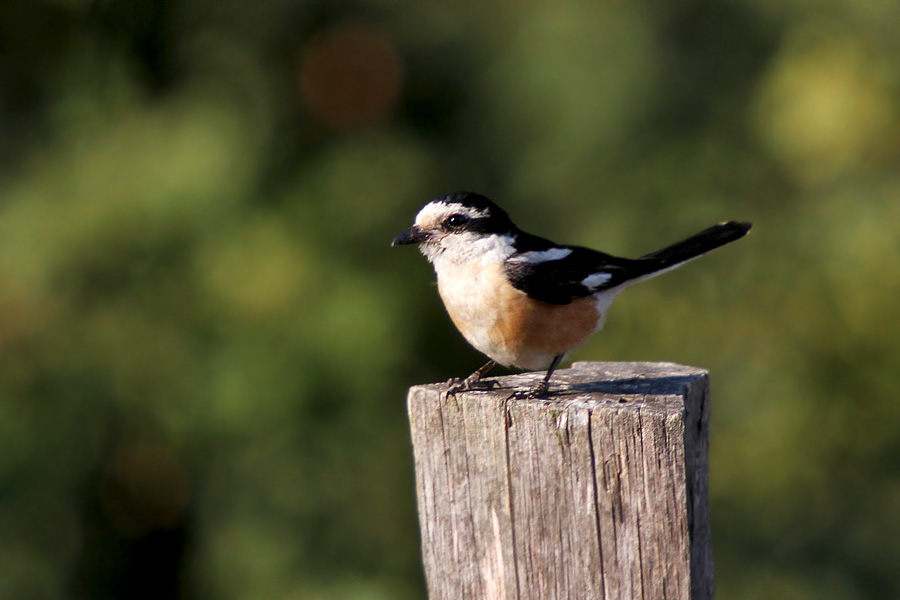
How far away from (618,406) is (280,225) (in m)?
3.41

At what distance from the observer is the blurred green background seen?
5.07 meters

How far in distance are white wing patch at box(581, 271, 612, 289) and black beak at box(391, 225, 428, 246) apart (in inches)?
28.4

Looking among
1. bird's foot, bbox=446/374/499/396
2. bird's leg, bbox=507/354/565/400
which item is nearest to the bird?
bird's leg, bbox=507/354/565/400

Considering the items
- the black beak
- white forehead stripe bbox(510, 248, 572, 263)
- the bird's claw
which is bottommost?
the bird's claw

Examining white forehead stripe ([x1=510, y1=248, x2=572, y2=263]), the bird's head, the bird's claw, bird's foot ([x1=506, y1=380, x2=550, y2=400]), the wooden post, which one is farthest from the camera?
the bird's head

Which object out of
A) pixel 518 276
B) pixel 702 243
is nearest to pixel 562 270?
pixel 518 276

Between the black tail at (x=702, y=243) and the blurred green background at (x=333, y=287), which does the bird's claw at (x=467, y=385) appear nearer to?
the black tail at (x=702, y=243)

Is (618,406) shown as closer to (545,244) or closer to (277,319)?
(545,244)

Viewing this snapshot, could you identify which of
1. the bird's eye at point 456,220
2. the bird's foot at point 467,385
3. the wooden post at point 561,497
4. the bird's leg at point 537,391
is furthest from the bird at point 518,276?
the wooden post at point 561,497

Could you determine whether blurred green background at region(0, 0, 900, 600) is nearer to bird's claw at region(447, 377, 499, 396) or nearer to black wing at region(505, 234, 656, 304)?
black wing at region(505, 234, 656, 304)

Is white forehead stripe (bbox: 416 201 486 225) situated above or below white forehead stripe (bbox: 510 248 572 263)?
above

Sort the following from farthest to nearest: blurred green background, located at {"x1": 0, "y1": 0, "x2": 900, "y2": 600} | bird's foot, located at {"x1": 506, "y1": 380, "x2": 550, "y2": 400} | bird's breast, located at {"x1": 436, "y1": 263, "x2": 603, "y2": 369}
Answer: blurred green background, located at {"x1": 0, "y1": 0, "x2": 900, "y2": 600} < bird's breast, located at {"x1": 436, "y1": 263, "x2": 603, "y2": 369} < bird's foot, located at {"x1": 506, "y1": 380, "x2": 550, "y2": 400}

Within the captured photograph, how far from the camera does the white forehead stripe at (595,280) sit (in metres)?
3.97

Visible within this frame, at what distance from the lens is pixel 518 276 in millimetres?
3832
